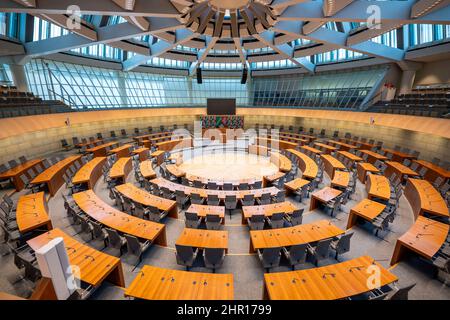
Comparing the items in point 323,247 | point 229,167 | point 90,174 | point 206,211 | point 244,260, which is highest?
point 90,174

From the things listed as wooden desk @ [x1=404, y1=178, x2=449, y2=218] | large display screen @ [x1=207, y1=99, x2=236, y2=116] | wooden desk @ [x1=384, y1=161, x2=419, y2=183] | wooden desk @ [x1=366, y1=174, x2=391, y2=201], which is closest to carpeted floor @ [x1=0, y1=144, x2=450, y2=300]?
wooden desk @ [x1=404, y1=178, x2=449, y2=218]

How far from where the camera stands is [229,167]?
16.4 m

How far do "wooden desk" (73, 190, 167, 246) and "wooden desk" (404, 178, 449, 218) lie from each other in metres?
9.83

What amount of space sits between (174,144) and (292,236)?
17.2 m

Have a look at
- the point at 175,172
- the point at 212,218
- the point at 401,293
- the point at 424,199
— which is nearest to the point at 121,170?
the point at 175,172

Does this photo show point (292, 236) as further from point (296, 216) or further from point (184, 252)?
point (184, 252)

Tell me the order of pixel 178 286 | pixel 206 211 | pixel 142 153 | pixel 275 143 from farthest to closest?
pixel 275 143, pixel 142 153, pixel 206 211, pixel 178 286

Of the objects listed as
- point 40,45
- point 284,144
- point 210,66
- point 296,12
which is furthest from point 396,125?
point 40,45

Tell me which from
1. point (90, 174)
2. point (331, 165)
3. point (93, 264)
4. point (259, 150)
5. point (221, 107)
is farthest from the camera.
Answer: point (221, 107)

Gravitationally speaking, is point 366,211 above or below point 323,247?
above

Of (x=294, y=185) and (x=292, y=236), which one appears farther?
(x=294, y=185)

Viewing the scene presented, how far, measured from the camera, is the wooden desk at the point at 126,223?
21.4ft
